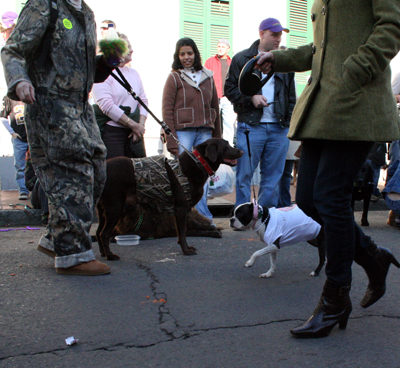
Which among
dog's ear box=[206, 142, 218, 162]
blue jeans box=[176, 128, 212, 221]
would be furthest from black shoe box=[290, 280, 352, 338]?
blue jeans box=[176, 128, 212, 221]

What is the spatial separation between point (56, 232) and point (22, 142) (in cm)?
421

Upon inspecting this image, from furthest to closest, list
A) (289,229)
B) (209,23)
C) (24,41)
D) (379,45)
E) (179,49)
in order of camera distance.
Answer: (209,23) → (179,49) → (289,229) → (24,41) → (379,45)

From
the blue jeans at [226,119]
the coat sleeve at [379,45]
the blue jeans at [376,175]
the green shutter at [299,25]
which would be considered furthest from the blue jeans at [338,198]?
the green shutter at [299,25]

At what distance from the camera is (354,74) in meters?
2.10

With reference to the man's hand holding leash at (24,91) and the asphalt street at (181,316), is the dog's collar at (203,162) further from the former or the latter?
the man's hand holding leash at (24,91)

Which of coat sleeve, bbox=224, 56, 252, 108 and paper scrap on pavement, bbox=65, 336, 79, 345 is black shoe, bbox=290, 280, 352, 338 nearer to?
paper scrap on pavement, bbox=65, 336, 79, 345

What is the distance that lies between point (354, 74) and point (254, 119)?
3379 mm

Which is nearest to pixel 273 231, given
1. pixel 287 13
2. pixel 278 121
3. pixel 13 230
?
pixel 278 121

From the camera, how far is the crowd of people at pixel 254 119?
2191mm

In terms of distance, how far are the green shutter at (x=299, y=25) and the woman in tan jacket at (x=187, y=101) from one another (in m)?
6.99

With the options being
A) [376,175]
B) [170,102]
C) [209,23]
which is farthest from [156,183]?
[209,23]

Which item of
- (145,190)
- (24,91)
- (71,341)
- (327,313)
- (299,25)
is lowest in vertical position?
(71,341)

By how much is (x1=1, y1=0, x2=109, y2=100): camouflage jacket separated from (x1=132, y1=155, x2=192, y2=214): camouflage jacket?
1030 millimetres

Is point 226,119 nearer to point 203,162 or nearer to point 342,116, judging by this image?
point 203,162
